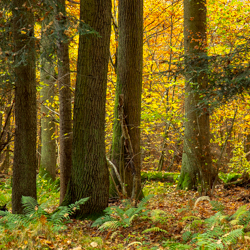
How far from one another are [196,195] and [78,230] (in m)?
4.30

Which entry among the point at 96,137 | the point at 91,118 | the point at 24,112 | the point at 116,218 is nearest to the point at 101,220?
the point at 116,218

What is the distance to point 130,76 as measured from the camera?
7496mm

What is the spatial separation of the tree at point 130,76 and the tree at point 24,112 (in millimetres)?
2335

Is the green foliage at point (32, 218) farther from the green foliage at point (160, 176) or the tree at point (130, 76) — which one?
the green foliage at point (160, 176)

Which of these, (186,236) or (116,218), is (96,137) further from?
(186,236)

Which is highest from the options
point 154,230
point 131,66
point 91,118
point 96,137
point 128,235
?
point 131,66

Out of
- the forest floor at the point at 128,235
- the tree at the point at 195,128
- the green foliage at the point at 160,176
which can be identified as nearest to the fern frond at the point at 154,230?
the forest floor at the point at 128,235

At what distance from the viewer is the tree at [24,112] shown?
19.0 ft

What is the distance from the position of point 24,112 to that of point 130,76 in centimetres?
297

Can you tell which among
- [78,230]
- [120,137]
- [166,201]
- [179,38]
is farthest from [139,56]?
[179,38]

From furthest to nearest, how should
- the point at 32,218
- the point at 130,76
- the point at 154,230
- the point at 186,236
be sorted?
the point at 130,76, the point at 32,218, the point at 154,230, the point at 186,236

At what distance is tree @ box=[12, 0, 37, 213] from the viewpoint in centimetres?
580

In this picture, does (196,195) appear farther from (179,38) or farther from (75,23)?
(179,38)

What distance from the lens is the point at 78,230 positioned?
5.04m
